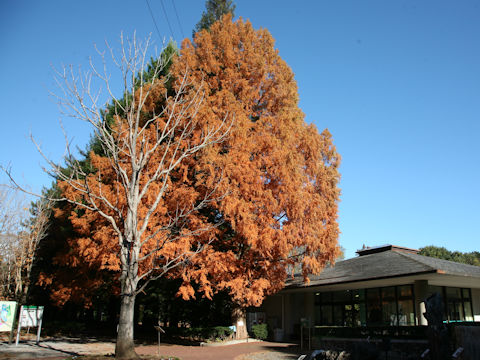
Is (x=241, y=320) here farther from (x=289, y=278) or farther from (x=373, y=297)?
(x=373, y=297)

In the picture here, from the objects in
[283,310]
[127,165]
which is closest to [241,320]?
[283,310]

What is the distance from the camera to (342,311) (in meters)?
20.5

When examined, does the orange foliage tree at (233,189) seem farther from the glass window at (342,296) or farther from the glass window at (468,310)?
A: the glass window at (468,310)

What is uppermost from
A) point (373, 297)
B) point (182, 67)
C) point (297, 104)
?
point (182, 67)

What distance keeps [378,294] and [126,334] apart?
14068 mm

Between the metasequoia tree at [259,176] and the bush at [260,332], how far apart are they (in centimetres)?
458

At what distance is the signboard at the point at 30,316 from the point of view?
14.5 m

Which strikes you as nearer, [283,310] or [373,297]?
[373,297]

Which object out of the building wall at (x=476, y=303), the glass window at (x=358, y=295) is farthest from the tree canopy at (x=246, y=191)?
the building wall at (x=476, y=303)

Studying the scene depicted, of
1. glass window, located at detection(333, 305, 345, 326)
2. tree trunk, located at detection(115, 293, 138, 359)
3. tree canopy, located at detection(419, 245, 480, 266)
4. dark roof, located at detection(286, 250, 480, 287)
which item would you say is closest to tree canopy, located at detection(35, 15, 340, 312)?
dark roof, located at detection(286, 250, 480, 287)

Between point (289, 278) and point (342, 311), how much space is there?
3764 mm

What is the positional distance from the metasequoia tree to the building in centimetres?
278

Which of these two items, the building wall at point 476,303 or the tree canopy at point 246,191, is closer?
the tree canopy at point 246,191

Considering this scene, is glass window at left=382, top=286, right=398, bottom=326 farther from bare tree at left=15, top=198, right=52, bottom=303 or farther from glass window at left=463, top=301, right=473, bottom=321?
bare tree at left=15, top=198, right=52, bottom=303
